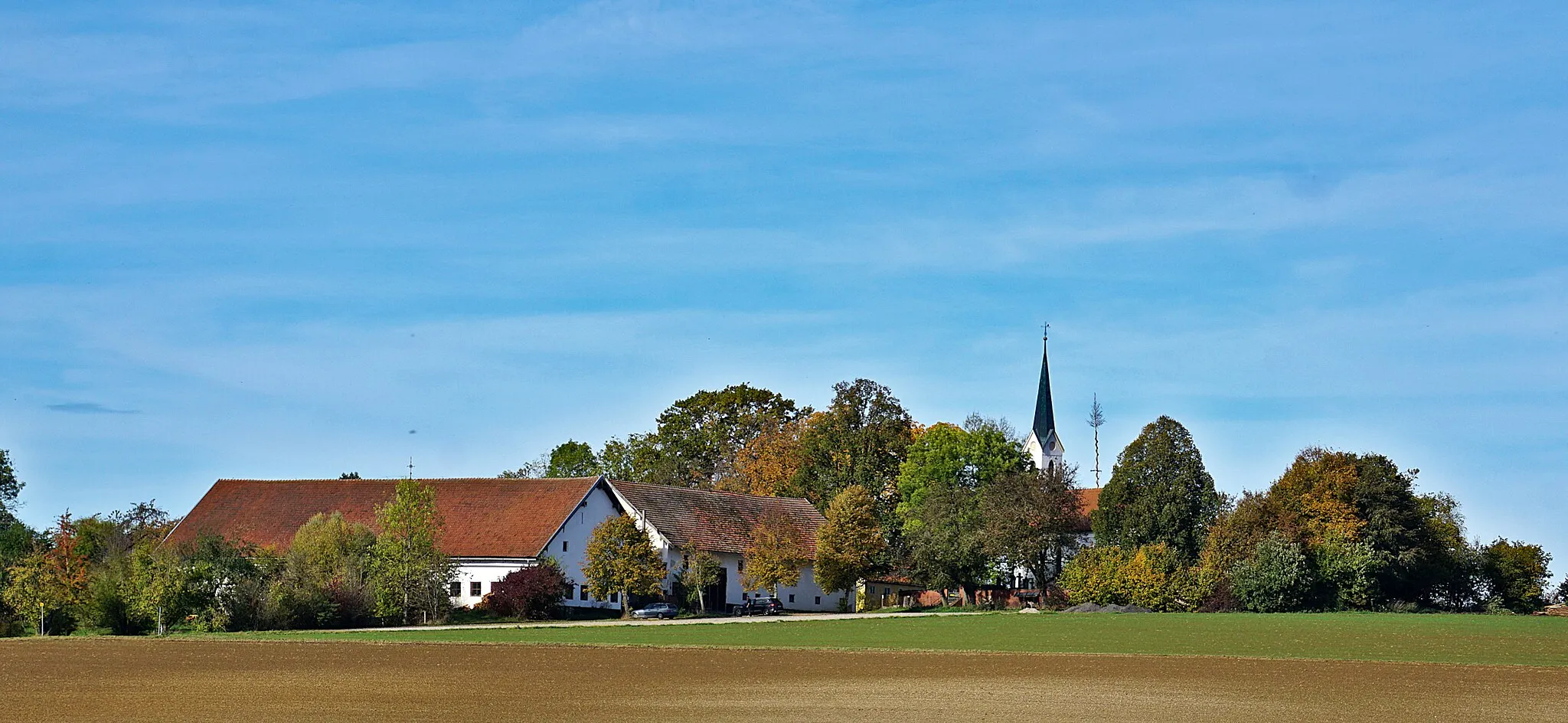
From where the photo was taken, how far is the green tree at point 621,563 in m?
55.4

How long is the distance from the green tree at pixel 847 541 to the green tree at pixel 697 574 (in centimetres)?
465

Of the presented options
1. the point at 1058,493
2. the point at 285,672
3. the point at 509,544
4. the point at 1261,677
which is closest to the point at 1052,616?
the point at 1058,493

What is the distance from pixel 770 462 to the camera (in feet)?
274

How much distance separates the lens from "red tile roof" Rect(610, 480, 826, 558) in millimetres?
62719

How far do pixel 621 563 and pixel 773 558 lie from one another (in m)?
8.92

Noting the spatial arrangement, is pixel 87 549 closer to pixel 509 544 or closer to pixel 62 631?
pixel 62 631

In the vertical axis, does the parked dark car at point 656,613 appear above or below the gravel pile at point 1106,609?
above

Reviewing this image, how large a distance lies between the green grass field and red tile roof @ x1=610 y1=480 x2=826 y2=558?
14009mm

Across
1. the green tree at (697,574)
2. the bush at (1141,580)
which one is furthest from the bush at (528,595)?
the bush at (1141,580)

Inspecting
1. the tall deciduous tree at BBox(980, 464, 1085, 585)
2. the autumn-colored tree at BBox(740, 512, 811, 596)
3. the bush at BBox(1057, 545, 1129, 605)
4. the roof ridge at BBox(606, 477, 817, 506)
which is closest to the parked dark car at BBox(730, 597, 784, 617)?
the autumn-colored tree at BBox(740, 512, 811, 596)

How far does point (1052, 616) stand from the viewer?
5425 centimetres

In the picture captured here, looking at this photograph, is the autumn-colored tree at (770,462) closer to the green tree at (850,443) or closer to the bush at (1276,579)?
the green tree at (850,443)

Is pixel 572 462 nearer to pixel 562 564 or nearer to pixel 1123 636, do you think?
pixel 562 564

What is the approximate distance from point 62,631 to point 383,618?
9.16 m
